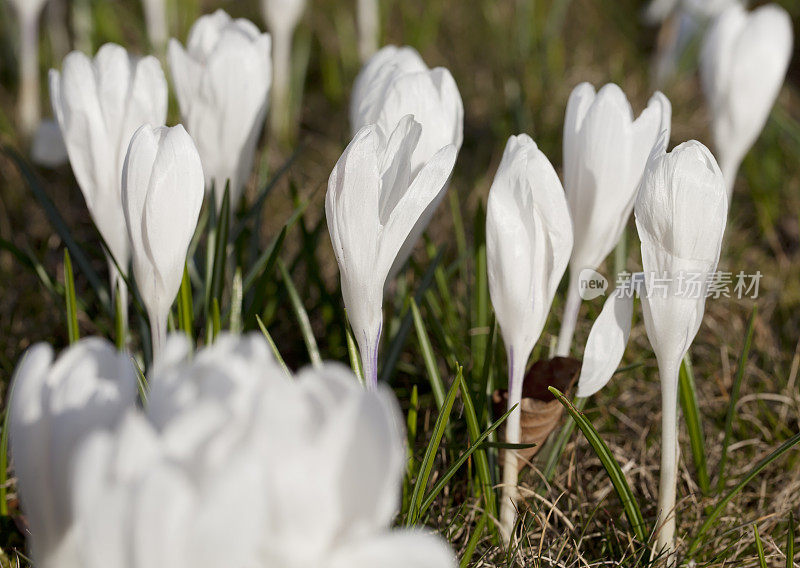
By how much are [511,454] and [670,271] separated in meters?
0.40

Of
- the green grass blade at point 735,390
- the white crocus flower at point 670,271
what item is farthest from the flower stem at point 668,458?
the green grass blade at point 735,390

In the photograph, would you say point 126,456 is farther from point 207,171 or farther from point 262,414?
point 207,171

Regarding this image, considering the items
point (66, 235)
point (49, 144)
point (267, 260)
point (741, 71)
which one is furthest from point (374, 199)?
point (49, 144)

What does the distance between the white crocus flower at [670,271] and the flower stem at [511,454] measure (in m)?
0.10

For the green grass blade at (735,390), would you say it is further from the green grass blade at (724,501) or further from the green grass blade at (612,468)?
the green grass blade at (612,468)

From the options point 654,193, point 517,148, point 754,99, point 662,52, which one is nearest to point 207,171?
point 517,148

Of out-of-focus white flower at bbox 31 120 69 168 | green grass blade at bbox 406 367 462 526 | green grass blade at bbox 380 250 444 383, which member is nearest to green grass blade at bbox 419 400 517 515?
green grass blade at bbox 406 367 462 526

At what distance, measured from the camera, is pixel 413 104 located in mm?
1364

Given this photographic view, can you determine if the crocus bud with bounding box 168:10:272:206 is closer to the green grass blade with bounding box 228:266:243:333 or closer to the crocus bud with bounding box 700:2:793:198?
the green grass blade with bounding box 228:266:243:333

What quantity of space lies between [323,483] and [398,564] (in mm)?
102

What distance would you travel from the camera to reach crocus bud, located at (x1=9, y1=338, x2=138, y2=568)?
848 mm

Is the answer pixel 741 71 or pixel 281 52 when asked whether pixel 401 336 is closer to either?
pixel 741 71

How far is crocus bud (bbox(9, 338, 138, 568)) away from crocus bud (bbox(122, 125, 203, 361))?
0.38 m

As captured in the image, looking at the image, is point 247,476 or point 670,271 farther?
point 670,271
